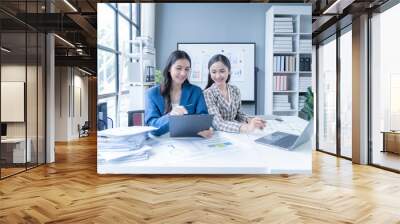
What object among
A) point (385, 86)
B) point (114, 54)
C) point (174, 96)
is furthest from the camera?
point (385, 86)

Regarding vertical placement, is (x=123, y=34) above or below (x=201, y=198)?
above

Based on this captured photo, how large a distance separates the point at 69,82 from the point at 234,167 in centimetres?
1034

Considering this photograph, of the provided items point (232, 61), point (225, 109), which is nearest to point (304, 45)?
point (232, 61)

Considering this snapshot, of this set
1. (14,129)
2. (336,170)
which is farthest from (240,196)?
(14,129)

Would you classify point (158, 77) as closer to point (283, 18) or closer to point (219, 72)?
point (219, 72)

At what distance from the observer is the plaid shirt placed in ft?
18.1

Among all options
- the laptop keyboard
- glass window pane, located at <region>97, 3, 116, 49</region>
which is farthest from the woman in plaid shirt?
glass window pane, located at <region>97, 3, 116, 49</region>

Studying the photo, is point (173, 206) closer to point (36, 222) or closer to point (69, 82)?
point (36, 222)

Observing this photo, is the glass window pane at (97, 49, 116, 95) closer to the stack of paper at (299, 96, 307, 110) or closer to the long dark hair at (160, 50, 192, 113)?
the long dark hair at (160, 50, 192, 113)

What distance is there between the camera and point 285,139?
18.1ft

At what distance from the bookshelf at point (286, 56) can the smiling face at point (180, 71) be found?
3.90 feet

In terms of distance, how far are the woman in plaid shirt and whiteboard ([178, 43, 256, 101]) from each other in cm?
7

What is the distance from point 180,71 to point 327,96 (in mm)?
5189

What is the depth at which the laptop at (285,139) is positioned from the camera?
18.1 feet
